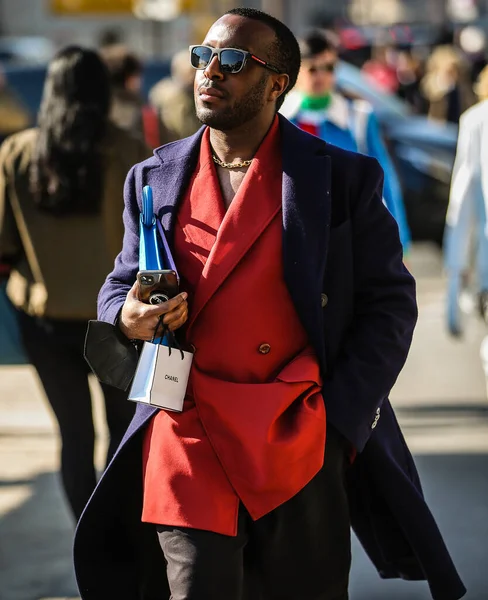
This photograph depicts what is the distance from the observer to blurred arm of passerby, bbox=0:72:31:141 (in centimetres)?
1096

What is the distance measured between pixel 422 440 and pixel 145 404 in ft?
11.6

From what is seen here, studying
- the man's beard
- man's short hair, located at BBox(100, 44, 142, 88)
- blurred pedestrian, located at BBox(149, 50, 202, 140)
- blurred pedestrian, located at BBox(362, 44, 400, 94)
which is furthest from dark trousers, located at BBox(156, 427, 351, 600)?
blurred pedestrian, located at BBox(362, 44, 400, 94)

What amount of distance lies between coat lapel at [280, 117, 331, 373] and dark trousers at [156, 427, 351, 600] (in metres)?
0.30

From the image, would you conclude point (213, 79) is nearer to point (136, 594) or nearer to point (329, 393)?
point (329, 393)

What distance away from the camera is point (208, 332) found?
3.17 m

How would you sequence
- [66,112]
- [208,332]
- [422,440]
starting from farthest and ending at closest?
[422,440] < [66,112] < [208,332]

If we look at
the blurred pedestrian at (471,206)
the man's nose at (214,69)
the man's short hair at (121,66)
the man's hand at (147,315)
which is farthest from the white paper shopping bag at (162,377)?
the man's short hair at (121,66)

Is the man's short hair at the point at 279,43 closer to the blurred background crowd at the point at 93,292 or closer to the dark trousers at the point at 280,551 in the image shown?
the dark trousers at the point at 280,551

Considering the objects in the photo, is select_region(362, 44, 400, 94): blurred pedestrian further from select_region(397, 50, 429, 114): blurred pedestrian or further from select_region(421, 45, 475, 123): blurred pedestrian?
select_region(421, 45, 475, 123): blurred pedestrian

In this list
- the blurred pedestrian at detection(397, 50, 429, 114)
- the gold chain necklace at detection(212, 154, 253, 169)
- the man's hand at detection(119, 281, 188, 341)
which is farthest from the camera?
the blurred pedestrian at detection(397, 50, 429, 114)

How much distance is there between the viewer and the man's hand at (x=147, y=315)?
3.07 m

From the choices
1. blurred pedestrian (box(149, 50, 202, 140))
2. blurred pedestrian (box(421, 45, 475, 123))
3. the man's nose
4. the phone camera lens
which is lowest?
blurred pedestrian (box(421, 45, 475, 123))

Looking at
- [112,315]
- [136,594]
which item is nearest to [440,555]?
[136,594]

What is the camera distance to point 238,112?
320cm
